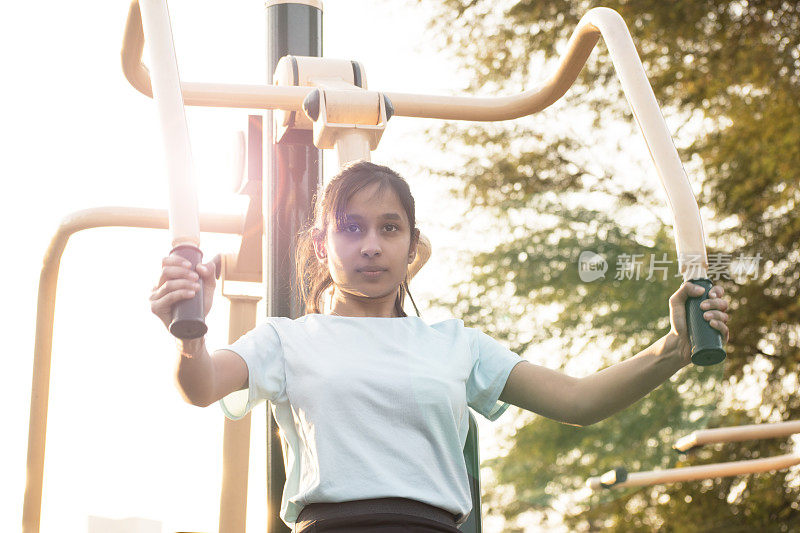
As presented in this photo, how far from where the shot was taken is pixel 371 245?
1.38 meters

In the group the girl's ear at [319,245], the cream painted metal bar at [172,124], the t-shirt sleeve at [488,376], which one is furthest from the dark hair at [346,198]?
the cream painted metal bar at [172,124]

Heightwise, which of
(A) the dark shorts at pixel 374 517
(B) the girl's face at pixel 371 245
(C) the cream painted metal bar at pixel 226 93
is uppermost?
(C) the cream painted metal bar at pixel 226 93

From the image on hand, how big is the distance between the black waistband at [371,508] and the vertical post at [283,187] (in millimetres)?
549

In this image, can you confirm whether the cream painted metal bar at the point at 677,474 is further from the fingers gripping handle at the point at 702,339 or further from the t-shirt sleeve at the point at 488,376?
the fingers gripping handle at the point at 702,339

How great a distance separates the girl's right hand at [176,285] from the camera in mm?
1083

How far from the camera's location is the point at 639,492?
26.7 feet

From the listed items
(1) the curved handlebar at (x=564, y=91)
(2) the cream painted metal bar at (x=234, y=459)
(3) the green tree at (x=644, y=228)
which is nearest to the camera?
(1) the curved handlebar at (x=564, y=91)

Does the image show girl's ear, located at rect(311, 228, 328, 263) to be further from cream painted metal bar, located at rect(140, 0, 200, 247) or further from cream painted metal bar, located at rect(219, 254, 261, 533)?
cream painted metal bar, located at rect(219, 254, 261, 533)

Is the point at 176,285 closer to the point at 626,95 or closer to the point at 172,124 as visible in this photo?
the point at 172,124

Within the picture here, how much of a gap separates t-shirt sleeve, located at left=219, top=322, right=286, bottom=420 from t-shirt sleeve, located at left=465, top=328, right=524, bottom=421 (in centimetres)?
27

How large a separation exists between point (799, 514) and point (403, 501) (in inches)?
260

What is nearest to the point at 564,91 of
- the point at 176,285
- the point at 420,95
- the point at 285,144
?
the point at 420,95

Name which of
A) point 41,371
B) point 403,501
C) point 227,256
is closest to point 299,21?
point 227,256

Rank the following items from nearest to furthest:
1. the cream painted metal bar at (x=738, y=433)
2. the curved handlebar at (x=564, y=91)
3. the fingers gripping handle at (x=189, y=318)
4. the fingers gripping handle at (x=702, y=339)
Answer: the fingers gripping handle at (x=189, y=318) < the fingers gripping handle at (x=702, y=339) < the curved handlebar at (x=564, y=91) < the cream painted metal bar at (x=738, y=433)
